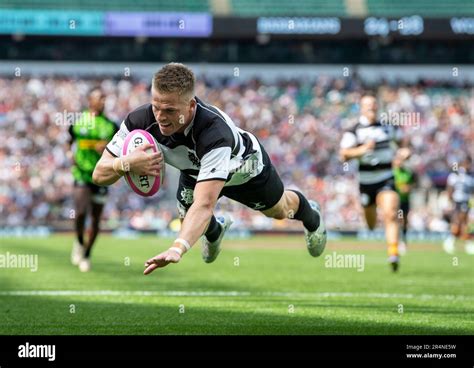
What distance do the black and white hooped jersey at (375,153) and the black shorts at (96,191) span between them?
3830 millimetres

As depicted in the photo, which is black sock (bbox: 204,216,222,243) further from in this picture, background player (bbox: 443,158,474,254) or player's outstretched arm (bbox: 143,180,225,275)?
background player (bbox: 443,158,474,254)

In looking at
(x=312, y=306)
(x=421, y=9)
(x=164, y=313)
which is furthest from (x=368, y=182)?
(x=421, y=9)

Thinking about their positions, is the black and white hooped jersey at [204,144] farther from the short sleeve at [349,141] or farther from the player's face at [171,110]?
the short sleeve at [349,141]

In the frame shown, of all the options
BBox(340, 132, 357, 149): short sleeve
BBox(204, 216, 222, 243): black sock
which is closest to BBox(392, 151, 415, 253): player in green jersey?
BBox(340, 132, 357, 149): short sleeve

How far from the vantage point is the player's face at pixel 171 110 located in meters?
6.43

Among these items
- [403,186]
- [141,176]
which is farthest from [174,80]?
[403,186]

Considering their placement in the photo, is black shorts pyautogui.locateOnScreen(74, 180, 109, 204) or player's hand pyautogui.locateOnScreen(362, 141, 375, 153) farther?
black shorts pyautogui.locateOnScreen(74, 180, 109, 204)

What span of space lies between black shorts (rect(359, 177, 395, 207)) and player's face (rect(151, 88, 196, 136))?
7.08 m

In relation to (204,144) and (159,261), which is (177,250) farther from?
(204,144)

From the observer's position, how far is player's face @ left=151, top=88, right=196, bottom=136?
6.43 metres

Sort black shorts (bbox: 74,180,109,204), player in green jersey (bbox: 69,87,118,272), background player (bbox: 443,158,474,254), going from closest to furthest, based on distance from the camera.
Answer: player in green jersey (bbox: 69,87,118,272), black shorts (bbox: 74,180,109,204), background player (bbox: 443,158,474,254)

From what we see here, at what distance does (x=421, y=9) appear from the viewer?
3791 centimetres

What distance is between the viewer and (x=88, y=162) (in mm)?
13859
